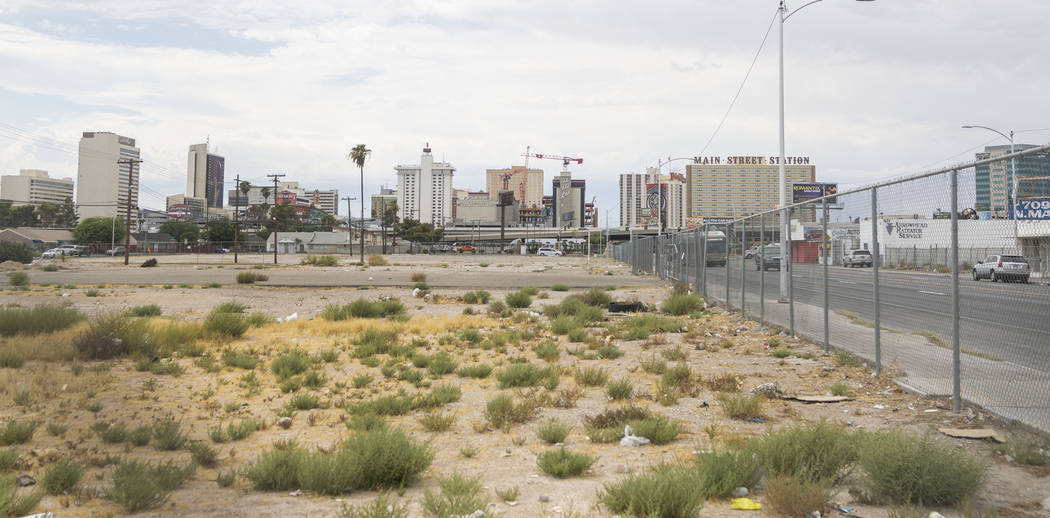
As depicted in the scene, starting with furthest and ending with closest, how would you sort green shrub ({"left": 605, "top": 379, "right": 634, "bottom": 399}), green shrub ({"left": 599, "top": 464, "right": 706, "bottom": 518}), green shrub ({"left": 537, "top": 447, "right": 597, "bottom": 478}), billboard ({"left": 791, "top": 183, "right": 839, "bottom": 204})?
billboard ({"left": 791, "top": 183, "right": 839, "bottom": 204}) → green shrub ({"left": 605, "top": 379, "right": 634, "bottom": 399}) → green shrub ({"left": 537, "top": 447, "right": 597, "bottom": 478}) → green shrub ({"left": 599, "top": 464, "right": 706, "bottom": 518})

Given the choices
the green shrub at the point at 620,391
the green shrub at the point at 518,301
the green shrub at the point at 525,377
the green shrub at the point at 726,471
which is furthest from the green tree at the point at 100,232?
the green shrub at the point at 726,471

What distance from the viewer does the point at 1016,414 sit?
6.26 metres

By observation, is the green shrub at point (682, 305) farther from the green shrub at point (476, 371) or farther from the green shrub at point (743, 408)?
the green shrub at point (743, 408)

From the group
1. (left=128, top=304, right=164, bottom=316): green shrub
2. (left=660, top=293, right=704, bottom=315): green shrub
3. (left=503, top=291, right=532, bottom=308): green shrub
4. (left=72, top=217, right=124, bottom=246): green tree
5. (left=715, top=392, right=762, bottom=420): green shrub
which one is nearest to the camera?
(left=715, top=392, right=762, bottom=420): green shrub

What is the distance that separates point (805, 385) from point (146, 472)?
7767 mm

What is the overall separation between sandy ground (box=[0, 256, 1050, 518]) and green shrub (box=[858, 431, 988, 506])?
0.61 feet

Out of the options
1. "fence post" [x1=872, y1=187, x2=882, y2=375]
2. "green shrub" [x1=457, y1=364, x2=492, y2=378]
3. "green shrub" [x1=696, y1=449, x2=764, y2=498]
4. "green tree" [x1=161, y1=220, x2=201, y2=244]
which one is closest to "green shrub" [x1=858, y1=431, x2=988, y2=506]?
"green shrub" [x1=696, y1=449, x2=764, y2=498]

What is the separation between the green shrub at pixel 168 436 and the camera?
249 inches

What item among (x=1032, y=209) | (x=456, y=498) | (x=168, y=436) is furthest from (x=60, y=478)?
(x=1032, y=209)

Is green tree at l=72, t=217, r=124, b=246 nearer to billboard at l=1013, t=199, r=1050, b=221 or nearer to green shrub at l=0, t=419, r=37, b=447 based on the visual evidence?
green shrub at l=0, t=419, r=37, b=447

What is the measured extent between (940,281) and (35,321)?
657 inches

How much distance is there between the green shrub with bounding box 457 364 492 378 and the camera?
9.99 m

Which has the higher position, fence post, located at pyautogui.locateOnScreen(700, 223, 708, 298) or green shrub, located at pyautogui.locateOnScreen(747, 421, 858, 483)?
fence post, located at pyautogui.locateOnScreen(700, 223, 708, 298)

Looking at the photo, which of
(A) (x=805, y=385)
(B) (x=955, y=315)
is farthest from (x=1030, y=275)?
(A) (x=805, y=385)
